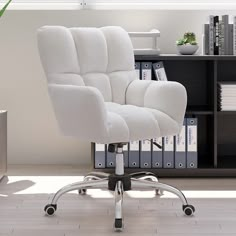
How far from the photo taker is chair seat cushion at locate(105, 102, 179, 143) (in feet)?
8.66

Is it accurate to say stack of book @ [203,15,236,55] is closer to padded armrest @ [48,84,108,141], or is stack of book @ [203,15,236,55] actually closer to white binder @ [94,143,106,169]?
white binder @ [94,143,106,169]

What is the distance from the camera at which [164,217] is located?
108 inches

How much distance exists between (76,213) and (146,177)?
578 millimetres

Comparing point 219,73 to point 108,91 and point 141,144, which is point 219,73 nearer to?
point 141,144

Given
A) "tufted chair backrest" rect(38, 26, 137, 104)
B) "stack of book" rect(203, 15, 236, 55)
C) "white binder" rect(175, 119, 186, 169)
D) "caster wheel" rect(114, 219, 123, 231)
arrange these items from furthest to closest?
1. "stack of book" rect(203, 15, 236, 55)
2. "white binder" rect(175, 119, 186, 169)
3. "tufted chair backrest" rect(38, 26, 137, 104)
4. "caster wheel" rect(114, 219, 123, 231)

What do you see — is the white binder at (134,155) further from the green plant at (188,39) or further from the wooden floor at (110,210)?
the green plant at (188,39)

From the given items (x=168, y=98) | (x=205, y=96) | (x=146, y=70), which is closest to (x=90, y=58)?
(x=168, y=98)

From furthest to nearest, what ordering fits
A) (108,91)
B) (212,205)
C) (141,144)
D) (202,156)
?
(202,156), (141,144), (108,91), (212,205)

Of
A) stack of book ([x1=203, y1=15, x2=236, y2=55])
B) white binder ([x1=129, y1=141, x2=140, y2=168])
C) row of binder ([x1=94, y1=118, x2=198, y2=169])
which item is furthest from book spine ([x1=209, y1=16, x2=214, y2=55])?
white binder ([x1=129, y1=141, x2=140, y2=168])

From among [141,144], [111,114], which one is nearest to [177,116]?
[111,114]

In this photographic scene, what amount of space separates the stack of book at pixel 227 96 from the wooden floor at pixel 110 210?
46 centimetres

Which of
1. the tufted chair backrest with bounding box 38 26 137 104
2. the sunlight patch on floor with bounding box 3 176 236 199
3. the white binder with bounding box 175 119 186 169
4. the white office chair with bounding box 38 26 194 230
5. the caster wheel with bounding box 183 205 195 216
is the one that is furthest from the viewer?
the white binder with bounding box 175 119 186 169

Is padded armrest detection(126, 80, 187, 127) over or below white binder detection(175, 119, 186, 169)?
over

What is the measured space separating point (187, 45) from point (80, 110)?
1.30 m
